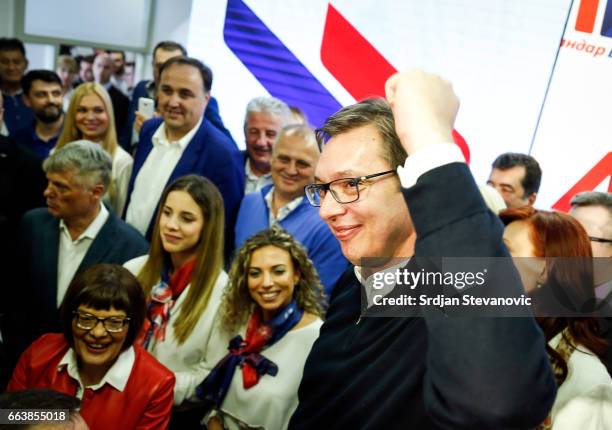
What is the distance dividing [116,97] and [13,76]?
2.21ft

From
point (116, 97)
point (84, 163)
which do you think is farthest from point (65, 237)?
point (116, 97)

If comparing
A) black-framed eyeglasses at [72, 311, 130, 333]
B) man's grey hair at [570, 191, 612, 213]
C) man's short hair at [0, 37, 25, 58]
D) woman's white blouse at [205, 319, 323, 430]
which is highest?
man's short hair at [0, 37, 25, 58]

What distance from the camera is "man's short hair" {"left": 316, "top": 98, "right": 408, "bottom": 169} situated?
34.8 inches

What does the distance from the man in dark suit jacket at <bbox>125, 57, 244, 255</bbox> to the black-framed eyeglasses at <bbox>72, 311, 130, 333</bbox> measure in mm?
946

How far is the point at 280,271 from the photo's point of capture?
2105 millimetres

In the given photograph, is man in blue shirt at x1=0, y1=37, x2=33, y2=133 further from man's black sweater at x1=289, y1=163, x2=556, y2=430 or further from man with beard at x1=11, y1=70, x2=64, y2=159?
man's black sweater at x1=289, y1=163, x2=556, y2=430

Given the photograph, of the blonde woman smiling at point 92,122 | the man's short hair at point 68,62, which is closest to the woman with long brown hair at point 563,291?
the blonde woman smiling at point 92,122

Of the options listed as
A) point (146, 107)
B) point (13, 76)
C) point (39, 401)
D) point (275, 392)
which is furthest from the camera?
point (13, 76)

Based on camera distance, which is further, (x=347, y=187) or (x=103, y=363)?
(x=103, y=363)

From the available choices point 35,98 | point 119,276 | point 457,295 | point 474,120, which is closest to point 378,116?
point 457,295

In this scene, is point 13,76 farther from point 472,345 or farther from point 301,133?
point 472,345

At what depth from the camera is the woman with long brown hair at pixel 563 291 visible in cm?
137

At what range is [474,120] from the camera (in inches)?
123

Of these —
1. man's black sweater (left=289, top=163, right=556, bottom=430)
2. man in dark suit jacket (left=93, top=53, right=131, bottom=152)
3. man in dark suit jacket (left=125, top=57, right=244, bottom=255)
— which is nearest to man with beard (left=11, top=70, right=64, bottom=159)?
man in dark suit jacket (left=93, top=53, right=131, bottom=152)
